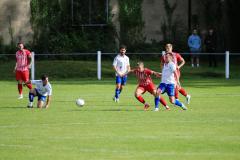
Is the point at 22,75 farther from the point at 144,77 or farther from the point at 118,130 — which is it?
the point at 118,130

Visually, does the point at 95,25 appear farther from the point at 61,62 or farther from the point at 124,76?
the point at 124,76

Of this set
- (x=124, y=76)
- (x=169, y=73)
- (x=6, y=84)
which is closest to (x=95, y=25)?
(x=6, y=84)

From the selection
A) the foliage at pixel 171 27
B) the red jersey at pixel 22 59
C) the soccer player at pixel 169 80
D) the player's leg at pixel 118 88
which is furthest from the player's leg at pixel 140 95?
the foliage at pixel 171 27

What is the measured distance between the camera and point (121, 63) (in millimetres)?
29141

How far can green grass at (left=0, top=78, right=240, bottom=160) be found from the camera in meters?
15.8

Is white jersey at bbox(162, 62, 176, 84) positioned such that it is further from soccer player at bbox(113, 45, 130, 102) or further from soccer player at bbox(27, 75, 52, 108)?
soccer player at bbox(113, 45, 130, 102)

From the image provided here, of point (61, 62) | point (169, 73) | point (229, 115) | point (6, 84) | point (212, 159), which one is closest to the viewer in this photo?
point (212, 159)

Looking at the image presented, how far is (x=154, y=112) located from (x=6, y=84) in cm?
1437

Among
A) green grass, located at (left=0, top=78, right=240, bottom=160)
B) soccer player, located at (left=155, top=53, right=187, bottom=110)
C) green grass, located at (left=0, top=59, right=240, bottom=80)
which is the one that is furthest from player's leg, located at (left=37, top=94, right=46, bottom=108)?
green grass, located at (left=0, top=59, right=240, bottom=80)

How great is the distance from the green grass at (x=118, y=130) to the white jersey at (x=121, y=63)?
1042 millimetres

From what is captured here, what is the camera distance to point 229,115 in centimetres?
2302

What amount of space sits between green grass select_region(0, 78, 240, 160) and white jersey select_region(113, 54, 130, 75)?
104 cm

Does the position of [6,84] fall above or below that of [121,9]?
below

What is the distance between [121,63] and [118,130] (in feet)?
32.2
